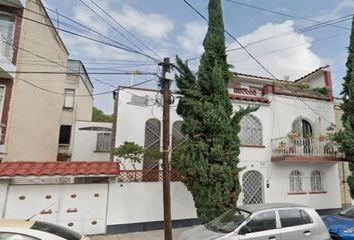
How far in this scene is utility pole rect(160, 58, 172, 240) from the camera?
334 inches

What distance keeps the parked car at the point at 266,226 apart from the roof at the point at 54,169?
4.18 m

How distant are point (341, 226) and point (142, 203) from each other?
6.54 meters

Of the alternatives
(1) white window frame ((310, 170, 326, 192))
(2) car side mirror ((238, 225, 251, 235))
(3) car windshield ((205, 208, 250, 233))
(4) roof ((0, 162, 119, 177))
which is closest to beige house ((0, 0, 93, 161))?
(4) roof ((0, 162, 119, 177))

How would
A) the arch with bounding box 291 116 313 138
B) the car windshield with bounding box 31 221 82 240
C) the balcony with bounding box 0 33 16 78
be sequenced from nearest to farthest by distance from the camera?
the car windshield with bounding box 31 221 82 240
the balcony with bounding box 0 33 16 78
the arch with bounding box 291 116 313 138

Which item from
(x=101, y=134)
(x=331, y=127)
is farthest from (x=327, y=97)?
(x=101, y=134)

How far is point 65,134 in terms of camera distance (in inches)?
799

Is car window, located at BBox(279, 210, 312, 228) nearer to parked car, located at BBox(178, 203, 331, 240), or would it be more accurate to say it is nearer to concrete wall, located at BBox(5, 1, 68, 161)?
parked car, located at BBox(178, 203, 331, 240)

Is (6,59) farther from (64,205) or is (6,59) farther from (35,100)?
(64,205)

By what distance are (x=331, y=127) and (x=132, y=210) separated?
1137cm

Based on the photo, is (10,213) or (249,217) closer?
(249,217)

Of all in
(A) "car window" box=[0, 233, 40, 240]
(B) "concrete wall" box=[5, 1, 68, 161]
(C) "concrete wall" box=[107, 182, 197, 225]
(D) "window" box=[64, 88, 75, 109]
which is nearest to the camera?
(A) "car window" box=[0, 233, 40, 240]

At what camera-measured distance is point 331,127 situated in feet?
48.5

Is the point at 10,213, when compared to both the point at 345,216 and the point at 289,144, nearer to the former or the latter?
the point at 345,216

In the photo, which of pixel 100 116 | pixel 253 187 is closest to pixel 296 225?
pixel 253 187
